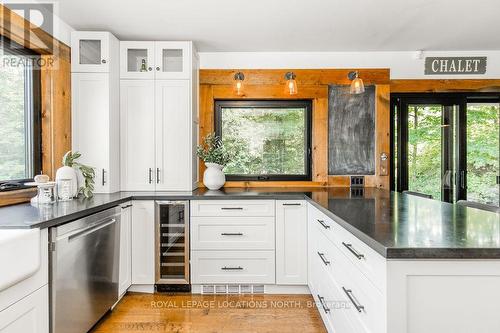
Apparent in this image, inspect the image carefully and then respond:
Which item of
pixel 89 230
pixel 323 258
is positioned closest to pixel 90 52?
pixel 89 230

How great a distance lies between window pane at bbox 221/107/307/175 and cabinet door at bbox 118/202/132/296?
1.23 metres

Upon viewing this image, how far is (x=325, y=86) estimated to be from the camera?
11.6ft

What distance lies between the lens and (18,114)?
2451 millimetres

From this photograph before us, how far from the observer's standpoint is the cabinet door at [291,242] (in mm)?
2859

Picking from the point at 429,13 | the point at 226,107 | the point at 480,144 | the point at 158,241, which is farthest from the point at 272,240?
the point at 480,144

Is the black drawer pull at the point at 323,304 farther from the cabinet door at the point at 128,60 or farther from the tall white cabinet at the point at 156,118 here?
the cabinet door at the point at 128,60

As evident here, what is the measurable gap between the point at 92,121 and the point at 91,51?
25.9 inches

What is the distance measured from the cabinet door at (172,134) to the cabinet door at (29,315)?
5.17ft

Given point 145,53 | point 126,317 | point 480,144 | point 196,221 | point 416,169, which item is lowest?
point 126,317

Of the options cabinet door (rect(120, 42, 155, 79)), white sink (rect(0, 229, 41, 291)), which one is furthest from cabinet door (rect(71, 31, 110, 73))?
white sink (rect(0, 229, 41, 291))

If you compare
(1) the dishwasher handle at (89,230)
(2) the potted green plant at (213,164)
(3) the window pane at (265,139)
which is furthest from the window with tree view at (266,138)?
(1) the dishwasher handle at (89,230)

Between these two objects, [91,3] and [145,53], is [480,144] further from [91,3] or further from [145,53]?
[91,3]

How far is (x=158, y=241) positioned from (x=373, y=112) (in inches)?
105

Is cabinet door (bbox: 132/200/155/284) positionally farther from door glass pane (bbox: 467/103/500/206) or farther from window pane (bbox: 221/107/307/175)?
door glass pane (bbox: 467/103/500/206)
